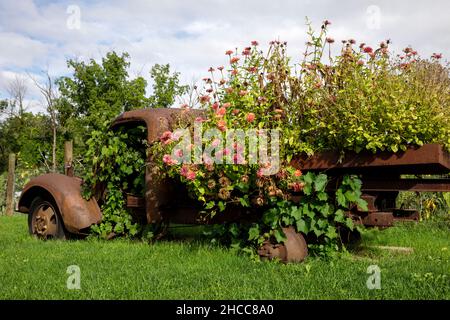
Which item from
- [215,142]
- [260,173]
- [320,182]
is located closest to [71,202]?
[215,142]

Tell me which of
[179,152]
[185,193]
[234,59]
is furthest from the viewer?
[185,193]

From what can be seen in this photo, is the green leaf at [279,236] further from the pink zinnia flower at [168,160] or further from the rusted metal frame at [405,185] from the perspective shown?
the pink zinnia flower at [168,160]

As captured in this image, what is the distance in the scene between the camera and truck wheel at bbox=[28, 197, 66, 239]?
6.35 m

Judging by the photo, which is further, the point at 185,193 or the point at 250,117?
the point at 185,193

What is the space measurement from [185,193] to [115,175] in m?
1.07

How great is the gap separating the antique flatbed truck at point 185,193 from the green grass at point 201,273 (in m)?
0.32

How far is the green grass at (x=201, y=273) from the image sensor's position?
3457 mm

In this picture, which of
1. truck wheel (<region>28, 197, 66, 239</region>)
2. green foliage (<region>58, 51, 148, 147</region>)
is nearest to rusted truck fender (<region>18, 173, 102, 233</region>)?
truck wheel (<region>28, 197, 66, 239</region>)

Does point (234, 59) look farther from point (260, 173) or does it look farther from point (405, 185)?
point (405, 185)

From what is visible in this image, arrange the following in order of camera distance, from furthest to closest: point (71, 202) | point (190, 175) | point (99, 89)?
point (99, 89)
point (71, 202)
point (190, 175)

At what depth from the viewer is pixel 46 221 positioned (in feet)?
21.2

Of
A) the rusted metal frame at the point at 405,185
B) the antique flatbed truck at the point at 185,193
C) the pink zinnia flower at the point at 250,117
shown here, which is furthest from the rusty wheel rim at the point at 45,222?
the rusted metal frame at the point at 405,185

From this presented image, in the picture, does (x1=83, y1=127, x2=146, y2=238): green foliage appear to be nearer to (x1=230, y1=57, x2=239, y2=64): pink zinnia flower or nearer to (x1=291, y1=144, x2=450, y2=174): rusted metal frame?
(x1=230, y1=57, x2=239, y2=64): pink zinnia flower
